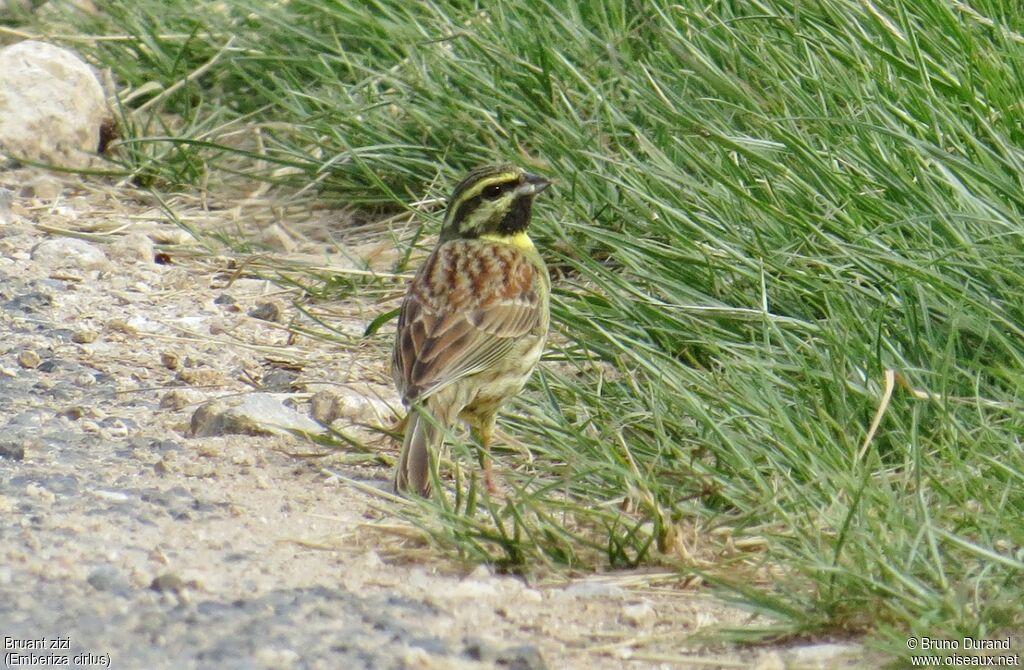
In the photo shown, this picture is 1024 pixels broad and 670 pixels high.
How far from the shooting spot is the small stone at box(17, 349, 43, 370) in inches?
221

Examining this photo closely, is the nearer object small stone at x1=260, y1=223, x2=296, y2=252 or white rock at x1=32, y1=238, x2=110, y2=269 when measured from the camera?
white rock at x1=32, y1=238, x2=110, y2=269

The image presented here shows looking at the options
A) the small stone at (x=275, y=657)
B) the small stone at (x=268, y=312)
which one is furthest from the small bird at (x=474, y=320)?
the small stone at (x=275, y=657)

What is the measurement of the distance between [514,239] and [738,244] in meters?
0.80

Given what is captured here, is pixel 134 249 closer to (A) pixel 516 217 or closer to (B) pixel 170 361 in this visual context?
(B) pixel 170 361

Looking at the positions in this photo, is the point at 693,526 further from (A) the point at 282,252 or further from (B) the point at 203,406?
(A) the point at 282,252

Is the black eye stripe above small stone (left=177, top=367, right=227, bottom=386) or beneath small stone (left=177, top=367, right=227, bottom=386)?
above

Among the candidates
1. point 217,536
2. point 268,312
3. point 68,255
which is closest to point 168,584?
point 217,536

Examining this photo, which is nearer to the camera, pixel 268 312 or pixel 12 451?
pixel 12 451

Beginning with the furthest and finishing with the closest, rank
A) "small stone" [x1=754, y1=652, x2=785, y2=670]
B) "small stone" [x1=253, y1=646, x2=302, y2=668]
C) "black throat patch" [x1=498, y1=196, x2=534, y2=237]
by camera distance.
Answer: "black throat patch" [x1=498, y1=196, x2=534, y2=237]
"small stone" [x1=754, y1=652, x2=785, y2=670]
"small stone" [x1=253, y1=646, x2=302, y2=668]

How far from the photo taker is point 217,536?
4168 mm

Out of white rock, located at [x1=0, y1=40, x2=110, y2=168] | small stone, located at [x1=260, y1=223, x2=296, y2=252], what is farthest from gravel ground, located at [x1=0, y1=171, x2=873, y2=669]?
white rock, located at [x1=0, y1=40, x2=110, y2=168]

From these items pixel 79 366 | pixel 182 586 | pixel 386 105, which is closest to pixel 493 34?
pixel 386 105

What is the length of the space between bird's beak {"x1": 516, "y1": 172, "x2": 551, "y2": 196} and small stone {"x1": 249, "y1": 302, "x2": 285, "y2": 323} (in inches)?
46.5

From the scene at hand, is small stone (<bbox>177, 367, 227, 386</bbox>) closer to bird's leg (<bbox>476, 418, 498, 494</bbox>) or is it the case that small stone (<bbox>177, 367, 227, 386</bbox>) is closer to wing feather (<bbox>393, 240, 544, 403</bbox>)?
wing feather (<bbox>393, 240, 544, 403</bbox>)
